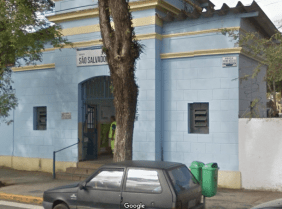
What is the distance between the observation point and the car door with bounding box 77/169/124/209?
6.75 metres

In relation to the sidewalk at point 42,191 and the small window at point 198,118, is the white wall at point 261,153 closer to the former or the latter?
the sidewalk at point 42,191

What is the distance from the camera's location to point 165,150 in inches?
489

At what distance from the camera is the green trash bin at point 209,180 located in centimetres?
825

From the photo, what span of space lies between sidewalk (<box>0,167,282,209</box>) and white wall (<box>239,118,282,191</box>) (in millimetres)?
314

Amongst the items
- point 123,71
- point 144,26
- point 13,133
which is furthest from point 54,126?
point 123,71

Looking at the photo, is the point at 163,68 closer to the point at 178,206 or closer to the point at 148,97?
the point at 148,97

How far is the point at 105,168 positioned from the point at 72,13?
27.4 ft

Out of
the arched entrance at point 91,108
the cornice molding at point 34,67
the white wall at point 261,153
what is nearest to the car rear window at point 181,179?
the white wall at point 261,153

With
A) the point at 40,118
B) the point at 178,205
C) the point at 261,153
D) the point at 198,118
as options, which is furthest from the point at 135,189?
the point at 40,118

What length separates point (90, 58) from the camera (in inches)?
536

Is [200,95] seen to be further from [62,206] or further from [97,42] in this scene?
[62,206]

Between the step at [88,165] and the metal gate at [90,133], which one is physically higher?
the metal gate at [90,133]

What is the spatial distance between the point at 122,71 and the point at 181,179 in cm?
324

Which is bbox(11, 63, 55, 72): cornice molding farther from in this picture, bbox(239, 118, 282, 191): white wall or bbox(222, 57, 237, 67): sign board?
bbox(239, 118, 282, 191): white wall
